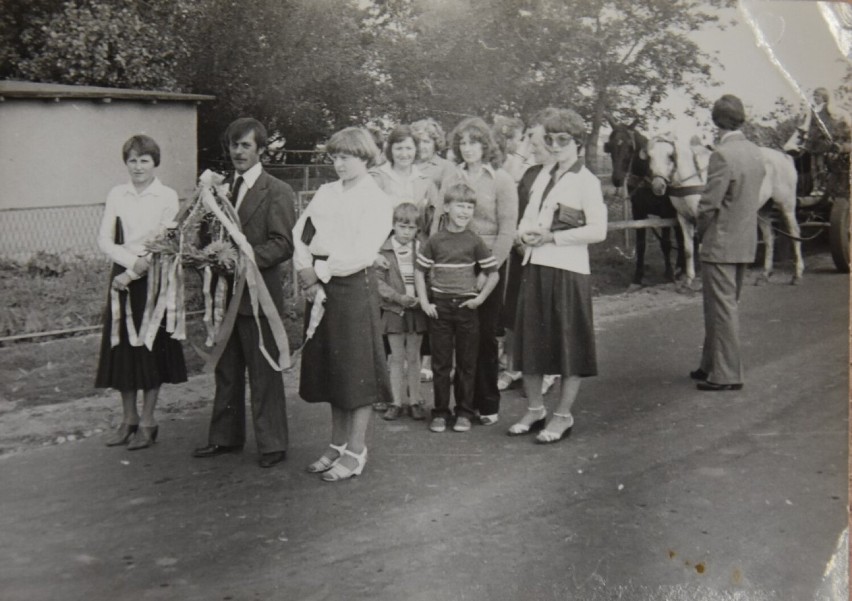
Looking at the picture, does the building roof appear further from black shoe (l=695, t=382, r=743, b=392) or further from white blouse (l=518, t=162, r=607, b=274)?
black shoe (l=695, t=382, r=743, b=392)

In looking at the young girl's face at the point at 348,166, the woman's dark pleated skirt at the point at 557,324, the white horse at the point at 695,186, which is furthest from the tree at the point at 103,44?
the white horse at the point at 695,186

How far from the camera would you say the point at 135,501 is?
12.6 feet

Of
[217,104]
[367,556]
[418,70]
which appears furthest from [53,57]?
[367,556]

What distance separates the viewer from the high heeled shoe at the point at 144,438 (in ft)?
14.6

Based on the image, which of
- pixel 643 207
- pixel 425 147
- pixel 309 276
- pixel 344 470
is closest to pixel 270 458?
pixel 344 470

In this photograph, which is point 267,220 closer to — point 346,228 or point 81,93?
point 346,228

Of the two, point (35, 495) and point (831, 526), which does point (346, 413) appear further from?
point (831, 526)

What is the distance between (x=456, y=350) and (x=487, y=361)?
0.19 m

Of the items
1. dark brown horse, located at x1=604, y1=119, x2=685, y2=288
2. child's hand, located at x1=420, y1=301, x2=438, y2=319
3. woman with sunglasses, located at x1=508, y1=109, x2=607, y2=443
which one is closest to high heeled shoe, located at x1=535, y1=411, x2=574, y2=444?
woman with sunglasses, located at x1=508, y1=109, x2=607, y2=443

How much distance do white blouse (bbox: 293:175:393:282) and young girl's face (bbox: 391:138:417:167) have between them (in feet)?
Result: 3.13

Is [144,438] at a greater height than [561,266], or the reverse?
[561,266]

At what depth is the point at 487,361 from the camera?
5035 millimetres

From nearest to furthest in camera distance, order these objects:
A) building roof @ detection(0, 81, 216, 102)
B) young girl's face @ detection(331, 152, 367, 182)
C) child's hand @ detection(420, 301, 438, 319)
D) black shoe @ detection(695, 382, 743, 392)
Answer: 1. building roof @ detection(0, 81, 216, 102)
2. young girl's face @ detection(331, 152, 367, 182)
3. child's hand @ detection(420, 301, 438, 319)
4. black shoe @ detection(695, 382, 743, 392)

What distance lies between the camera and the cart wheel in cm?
532
